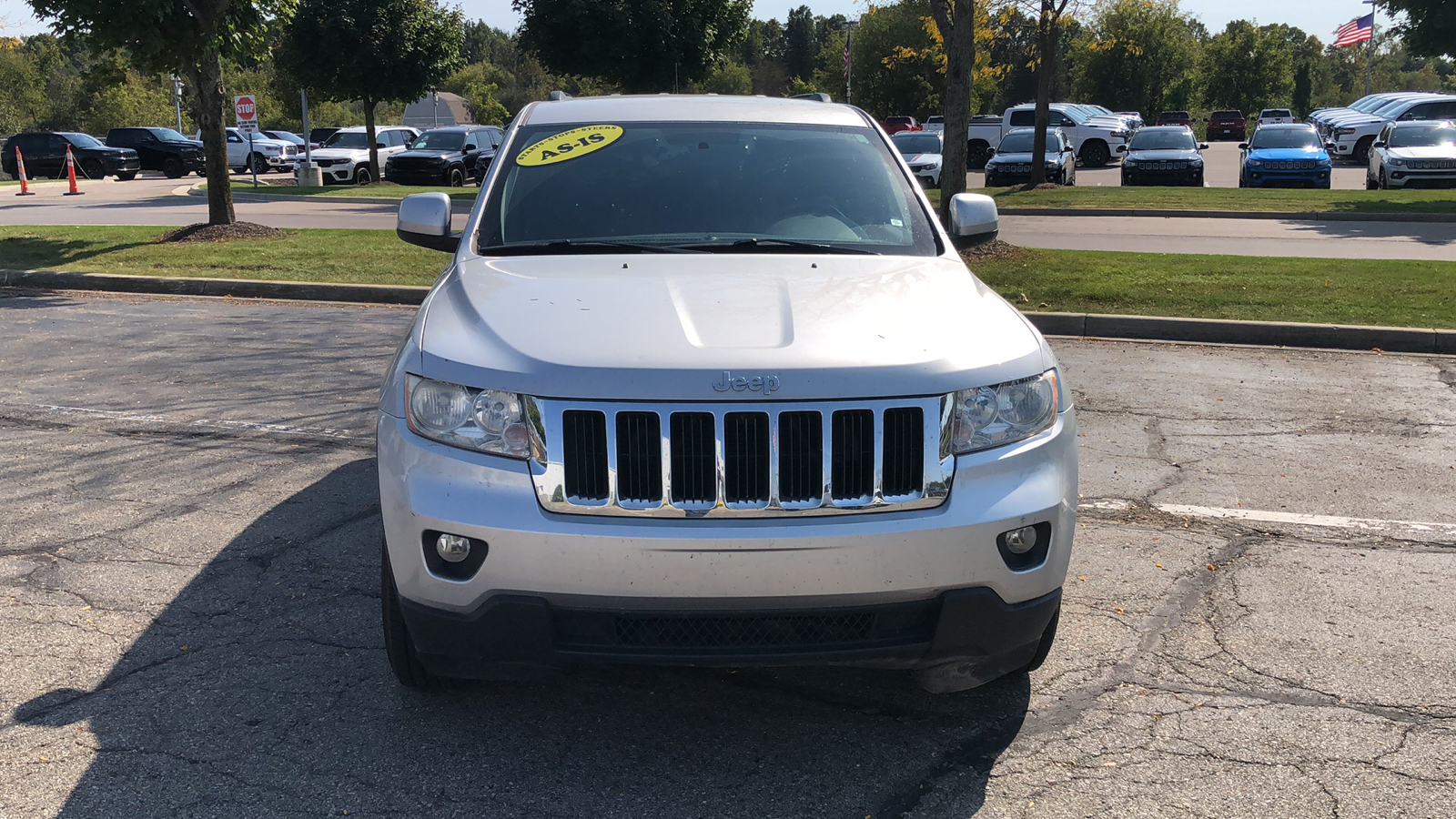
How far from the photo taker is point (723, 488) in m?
2.90

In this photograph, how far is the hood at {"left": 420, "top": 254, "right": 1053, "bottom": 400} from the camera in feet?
9.63

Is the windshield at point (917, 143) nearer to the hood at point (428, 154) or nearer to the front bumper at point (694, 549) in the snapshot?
the hood at point (428, 154)

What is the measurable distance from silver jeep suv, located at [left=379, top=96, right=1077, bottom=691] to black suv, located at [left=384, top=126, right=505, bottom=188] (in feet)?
88.0

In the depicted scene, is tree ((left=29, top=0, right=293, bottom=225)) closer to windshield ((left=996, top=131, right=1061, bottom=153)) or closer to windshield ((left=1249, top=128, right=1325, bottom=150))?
windshield ((left=996, top=131, right=1061, bottom=153))

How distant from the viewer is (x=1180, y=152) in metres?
26.4

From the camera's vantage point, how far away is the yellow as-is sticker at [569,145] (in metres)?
4.55

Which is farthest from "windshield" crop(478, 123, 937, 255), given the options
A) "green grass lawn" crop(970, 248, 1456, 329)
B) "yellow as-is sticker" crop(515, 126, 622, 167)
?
"green grass lawn" crop(970, 248, 1456, 329)

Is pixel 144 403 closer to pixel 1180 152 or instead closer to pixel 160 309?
pixel 160 309

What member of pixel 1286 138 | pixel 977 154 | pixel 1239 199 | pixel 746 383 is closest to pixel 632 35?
pixel 977 154

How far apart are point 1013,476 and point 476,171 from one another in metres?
28.5

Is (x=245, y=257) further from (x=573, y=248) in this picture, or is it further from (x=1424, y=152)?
(x=1424, y=152)

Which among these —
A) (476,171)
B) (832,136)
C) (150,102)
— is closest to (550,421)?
(832,136)

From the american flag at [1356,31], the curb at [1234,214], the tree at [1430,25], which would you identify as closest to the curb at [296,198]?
the curb at [1234,214]

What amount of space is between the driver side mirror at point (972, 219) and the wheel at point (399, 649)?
244 centimetres
